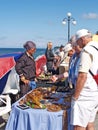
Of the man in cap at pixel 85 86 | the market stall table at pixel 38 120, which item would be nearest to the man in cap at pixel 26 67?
the market stall table at pixel 38 120

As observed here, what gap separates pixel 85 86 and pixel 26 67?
87.1 inches

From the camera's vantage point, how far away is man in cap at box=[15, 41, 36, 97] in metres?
5.86

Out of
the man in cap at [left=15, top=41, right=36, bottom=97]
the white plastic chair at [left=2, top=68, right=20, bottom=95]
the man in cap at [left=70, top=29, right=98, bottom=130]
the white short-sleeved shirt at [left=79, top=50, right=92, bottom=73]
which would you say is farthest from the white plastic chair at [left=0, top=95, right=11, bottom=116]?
the white short-sleeved shirt at [left=79, top=50, right=92, bottom=73]

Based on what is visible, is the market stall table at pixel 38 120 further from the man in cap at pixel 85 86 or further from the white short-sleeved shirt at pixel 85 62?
the white short-sleeved shirt at pixel 85 62

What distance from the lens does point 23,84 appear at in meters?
5.99

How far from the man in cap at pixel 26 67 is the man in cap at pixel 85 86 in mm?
1927

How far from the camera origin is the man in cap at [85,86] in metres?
3.84

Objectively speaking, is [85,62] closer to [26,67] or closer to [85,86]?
[85,86]

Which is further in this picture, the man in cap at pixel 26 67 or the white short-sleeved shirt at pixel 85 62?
the man in cap at pixel 26 67

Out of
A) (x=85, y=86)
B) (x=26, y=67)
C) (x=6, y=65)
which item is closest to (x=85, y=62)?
(x=85, y=86)

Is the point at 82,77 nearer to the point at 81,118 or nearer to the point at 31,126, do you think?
the point at 81,118

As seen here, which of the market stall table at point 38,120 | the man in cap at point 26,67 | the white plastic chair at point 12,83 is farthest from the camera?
the white plastic chair at point 12,83

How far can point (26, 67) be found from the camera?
5.99 m

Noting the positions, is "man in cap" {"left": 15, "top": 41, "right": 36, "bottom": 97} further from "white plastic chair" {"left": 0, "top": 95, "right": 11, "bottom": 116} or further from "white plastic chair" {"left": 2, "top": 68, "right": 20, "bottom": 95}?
"white plastic chair" {"left": 2, "top": 68, "right": 20, "bottom": 95}
